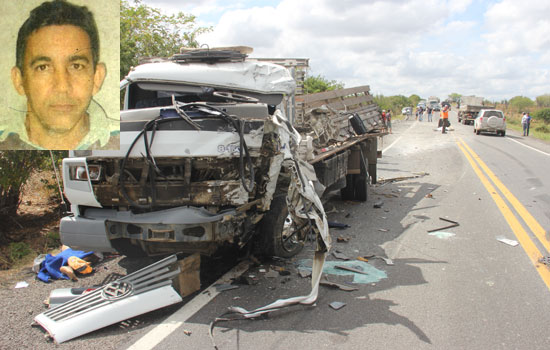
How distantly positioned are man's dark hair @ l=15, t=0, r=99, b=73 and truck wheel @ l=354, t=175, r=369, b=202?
6727 millimetres

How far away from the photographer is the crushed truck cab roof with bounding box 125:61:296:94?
5406 mm

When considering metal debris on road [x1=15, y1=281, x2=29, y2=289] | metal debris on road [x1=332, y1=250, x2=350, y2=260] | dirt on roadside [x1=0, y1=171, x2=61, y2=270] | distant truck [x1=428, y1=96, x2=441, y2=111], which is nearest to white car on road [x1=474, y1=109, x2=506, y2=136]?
metal debris on road [x1=332, y1=250, x2=350, y2=260]

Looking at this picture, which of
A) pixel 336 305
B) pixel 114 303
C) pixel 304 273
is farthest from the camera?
pixel 304 273

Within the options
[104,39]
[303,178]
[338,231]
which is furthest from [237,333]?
[338,231]

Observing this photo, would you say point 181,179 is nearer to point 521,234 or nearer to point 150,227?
point 150,227

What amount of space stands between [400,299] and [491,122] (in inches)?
1178

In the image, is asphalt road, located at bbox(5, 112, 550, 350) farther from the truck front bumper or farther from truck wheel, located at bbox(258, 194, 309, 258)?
the truck front bumper

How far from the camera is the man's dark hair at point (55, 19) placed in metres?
3.51

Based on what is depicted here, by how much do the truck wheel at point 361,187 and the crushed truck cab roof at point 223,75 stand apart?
3.97 m

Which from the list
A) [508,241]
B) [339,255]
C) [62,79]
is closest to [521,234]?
[508,241]

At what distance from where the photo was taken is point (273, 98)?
18.9 ft

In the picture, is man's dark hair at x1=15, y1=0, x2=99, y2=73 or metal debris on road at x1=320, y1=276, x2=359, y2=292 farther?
metal debris on road at x1=320, y1=276, x2=359, y2=292

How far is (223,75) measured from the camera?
5.48m

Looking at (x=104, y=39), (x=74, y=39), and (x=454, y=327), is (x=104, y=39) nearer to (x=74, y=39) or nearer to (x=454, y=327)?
(x=74, y=39)
